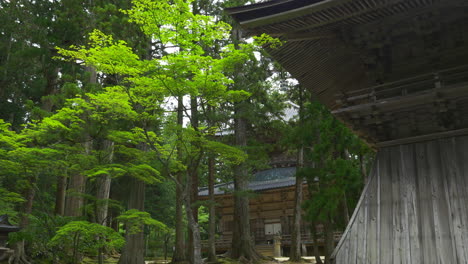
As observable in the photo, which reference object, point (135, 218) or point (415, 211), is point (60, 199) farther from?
point (415, 211)

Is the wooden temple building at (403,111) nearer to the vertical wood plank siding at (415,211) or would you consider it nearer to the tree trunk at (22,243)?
the vertical wood plank siding at (415,211)

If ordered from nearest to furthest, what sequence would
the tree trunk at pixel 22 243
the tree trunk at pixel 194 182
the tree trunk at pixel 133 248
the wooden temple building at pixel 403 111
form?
the wooden temple building at pixel 403 111
the tree trunk at pixel 194 182
the tree trunk at pixel 22 243
the tree trunk at pixel 133 248

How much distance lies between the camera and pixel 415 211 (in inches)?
248

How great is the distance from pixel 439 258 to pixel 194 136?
6.35m

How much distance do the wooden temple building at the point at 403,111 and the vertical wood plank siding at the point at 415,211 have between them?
0.02 metres

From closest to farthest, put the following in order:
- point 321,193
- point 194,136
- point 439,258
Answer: point 439,258 < point 194,136 < point 321,193

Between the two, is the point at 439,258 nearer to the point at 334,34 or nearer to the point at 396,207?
the point at 396,207

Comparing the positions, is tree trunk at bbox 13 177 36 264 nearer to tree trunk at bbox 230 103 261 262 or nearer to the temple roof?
tree trunk at bbox 230 103 261 262

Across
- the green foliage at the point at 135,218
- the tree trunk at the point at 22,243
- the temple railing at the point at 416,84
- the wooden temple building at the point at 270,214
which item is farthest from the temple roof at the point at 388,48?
the wooden temple building at the point at 270,214

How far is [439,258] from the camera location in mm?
5699

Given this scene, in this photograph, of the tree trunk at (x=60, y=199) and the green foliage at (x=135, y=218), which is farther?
the tree trunk at (x=60, y=199)

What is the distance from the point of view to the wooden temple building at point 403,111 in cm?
602

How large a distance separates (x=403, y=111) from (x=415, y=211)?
70.5 inches

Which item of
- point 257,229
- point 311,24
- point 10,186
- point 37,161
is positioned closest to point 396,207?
point 311,24
